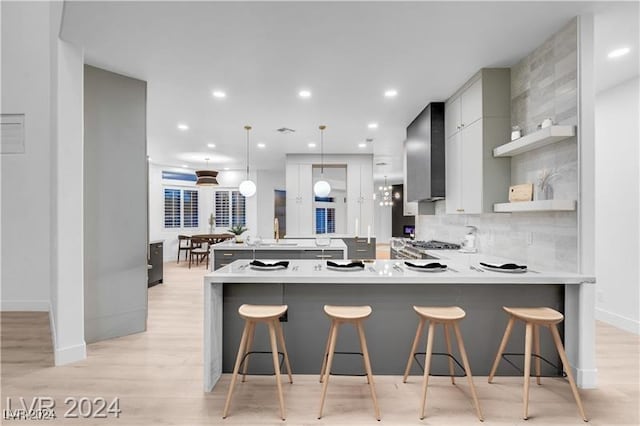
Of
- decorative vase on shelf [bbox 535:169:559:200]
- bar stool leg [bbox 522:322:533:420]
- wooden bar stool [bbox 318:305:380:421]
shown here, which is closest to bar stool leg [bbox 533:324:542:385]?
bar stool leg [bbox 522:322:533:420]

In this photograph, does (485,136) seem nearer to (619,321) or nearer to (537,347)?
(537,347)

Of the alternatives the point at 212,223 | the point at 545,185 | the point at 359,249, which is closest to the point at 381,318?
the point at 545,185

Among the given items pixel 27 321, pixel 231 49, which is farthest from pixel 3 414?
pixel 231 49

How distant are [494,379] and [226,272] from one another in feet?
7.56

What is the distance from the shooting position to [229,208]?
10484mm

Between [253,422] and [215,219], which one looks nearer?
[253,422]

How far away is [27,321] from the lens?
4000mm

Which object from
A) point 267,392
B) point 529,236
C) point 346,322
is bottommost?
point 267,392

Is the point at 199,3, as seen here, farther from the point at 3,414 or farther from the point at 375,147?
the point at 375,147

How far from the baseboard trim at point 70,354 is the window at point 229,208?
24.8 ft

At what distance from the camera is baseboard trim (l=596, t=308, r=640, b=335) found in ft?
11.4

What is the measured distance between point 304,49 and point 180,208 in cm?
817

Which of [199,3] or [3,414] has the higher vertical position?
[199,3]

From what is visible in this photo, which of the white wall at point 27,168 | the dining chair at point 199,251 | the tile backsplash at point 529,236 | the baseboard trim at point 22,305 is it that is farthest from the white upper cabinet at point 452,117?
the dining chair at point 199,251
